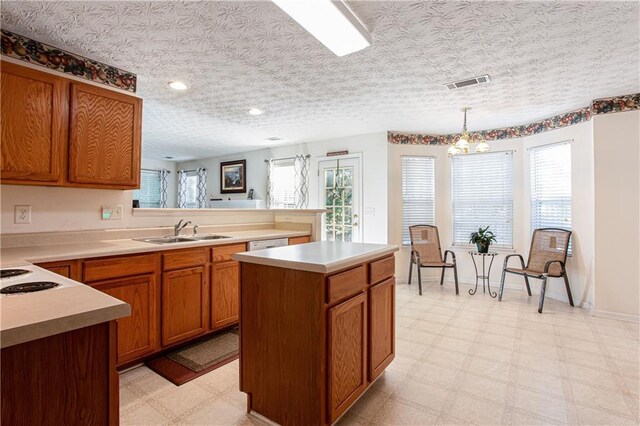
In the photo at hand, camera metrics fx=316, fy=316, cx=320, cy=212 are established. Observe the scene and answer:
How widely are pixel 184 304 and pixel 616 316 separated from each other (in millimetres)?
4424

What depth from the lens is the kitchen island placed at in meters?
1.57

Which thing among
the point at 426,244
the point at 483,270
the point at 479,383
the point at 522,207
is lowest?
the point at 479,383

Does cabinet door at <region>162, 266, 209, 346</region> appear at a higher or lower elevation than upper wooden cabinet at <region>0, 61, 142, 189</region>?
lower

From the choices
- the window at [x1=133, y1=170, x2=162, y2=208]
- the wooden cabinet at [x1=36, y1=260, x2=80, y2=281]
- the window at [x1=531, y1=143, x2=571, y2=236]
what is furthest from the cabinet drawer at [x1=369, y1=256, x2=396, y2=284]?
the window at [x1=133, y1=170, x2=162, y2=208]

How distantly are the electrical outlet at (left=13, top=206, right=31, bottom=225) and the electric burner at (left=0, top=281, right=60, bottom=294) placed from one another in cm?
145

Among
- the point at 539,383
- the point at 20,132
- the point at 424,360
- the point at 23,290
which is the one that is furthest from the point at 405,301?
the point at 20,132

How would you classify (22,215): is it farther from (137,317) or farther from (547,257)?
(547,257)

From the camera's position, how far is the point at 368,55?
2486 millimetres

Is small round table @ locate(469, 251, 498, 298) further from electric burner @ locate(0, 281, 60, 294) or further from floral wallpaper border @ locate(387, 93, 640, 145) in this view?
electric burner @ locate(0, 281, 60, 294)

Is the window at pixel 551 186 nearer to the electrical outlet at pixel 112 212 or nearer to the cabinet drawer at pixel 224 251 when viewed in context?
the cabinet drawer at pixel 224 251

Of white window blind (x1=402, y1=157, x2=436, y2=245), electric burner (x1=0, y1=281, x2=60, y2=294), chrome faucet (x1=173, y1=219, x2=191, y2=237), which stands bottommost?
electric burner (x1=0, y1=281, x2=60, y2=294)

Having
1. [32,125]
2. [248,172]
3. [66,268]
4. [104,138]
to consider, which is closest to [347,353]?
[66,268]

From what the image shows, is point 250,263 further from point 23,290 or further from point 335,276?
point 23,290

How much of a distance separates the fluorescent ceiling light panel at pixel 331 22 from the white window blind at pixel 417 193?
2.99 metres
